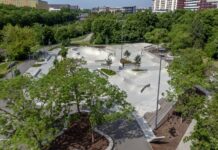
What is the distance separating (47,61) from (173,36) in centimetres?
2145

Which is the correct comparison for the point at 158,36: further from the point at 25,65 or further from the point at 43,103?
the point at 43,103

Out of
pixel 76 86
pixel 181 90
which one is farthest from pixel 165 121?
pixel 76 86

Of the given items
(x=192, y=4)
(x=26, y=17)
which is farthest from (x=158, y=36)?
(x=192, y=4)

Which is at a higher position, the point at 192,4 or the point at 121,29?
the point at 192,4

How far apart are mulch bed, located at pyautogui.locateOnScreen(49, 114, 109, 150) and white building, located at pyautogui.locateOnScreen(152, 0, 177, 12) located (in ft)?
353

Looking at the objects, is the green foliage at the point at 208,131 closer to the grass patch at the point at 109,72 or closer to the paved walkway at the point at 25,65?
the grass patch at the point at 109,72

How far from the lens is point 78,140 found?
50.9ft

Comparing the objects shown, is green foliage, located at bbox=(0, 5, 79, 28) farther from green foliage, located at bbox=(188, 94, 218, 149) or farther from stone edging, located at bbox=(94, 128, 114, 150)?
green foliage, located at bbox=(188, 94, 218, 149)

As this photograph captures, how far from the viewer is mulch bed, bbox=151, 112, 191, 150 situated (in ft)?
50.9

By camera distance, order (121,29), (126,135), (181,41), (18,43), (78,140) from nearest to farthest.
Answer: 1. (78,140)
2. (126,135)
3. (18,43)
4. (181,41)
5. (121,29)

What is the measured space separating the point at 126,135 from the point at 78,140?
2961mm

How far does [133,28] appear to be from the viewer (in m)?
55.7

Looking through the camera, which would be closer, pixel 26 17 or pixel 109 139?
pixel 109 139

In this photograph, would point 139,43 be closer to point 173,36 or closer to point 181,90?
point 173,36
